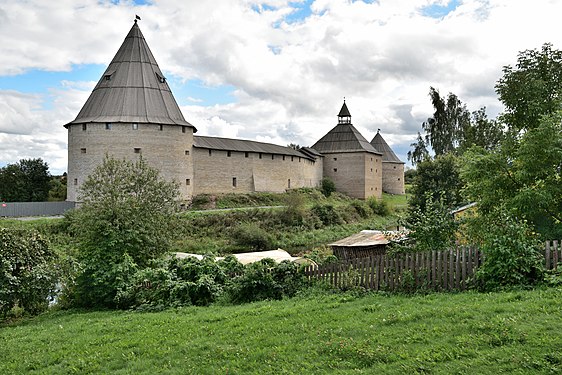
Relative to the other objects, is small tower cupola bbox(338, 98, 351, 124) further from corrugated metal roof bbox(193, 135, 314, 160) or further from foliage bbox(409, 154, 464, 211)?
foliage bbox(409, 154, 464, 211)

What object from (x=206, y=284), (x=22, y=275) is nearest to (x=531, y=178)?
(x=206, y=284)

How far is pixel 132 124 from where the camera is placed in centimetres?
3012

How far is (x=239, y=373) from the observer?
15.7 feet

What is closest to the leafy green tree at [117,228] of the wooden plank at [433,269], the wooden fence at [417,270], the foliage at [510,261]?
the wooden fence at [417,270]

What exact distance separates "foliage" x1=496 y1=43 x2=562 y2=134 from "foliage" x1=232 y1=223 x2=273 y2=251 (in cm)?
1681

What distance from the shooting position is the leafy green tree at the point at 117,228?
10086 mm

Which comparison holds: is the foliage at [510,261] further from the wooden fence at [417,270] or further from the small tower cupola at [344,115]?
the small tower cupola at [344,115]

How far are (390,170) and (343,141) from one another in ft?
38.1

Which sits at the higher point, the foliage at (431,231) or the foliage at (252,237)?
the foliage at (431,231)

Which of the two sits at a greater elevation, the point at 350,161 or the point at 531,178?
the point at 350,161

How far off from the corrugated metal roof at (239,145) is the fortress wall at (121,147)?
135 inches

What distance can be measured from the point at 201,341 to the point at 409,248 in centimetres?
462

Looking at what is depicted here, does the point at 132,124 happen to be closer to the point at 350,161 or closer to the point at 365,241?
the point at 365,241

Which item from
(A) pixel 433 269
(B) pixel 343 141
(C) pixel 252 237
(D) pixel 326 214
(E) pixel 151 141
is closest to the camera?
(A) pixel 433 269
